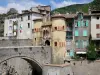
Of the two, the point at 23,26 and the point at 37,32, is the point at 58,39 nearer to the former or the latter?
the point at 37,32

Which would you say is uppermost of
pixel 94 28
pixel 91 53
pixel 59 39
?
pixel 94 28

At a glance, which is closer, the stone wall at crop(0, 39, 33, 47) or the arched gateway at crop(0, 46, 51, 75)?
the arched gateway at crop(0, 46, 51, 75)

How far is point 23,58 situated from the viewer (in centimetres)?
4275

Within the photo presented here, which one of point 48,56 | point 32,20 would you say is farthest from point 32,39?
point 48,56

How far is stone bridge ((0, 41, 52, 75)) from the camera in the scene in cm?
3922

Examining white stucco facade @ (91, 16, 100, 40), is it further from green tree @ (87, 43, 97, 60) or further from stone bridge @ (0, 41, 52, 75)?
stone bridge @ (0, 41, 52, 75)

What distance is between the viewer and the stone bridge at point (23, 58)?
39219mm

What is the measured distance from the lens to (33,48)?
43125 millimetres

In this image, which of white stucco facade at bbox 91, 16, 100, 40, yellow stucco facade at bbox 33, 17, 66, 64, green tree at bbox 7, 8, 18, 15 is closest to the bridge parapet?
yellow stucco facade at bbox 33, 17, 66, 64

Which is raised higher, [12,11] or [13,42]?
[12,11]

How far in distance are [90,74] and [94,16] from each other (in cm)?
1138

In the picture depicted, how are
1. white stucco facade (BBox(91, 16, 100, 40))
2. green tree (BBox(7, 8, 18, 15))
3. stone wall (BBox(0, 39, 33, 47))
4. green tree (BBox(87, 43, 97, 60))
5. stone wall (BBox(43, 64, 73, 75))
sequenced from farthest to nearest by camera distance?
1. green tree (BBox(7, 8, 18, 15))
2. white stucco facade (BBox(91, 16, 100, 40))
3. stone wall (BBox(0, 39, 33, 47))
4. green tree (BBox(87, 43, 97, 60))
5. stone wall (BBox(43, 64, 73, 75))

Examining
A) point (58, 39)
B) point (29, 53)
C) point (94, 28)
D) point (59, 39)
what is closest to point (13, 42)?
point (29, 53)

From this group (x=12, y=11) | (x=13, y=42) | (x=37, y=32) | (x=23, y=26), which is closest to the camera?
(x=13, y=42)
